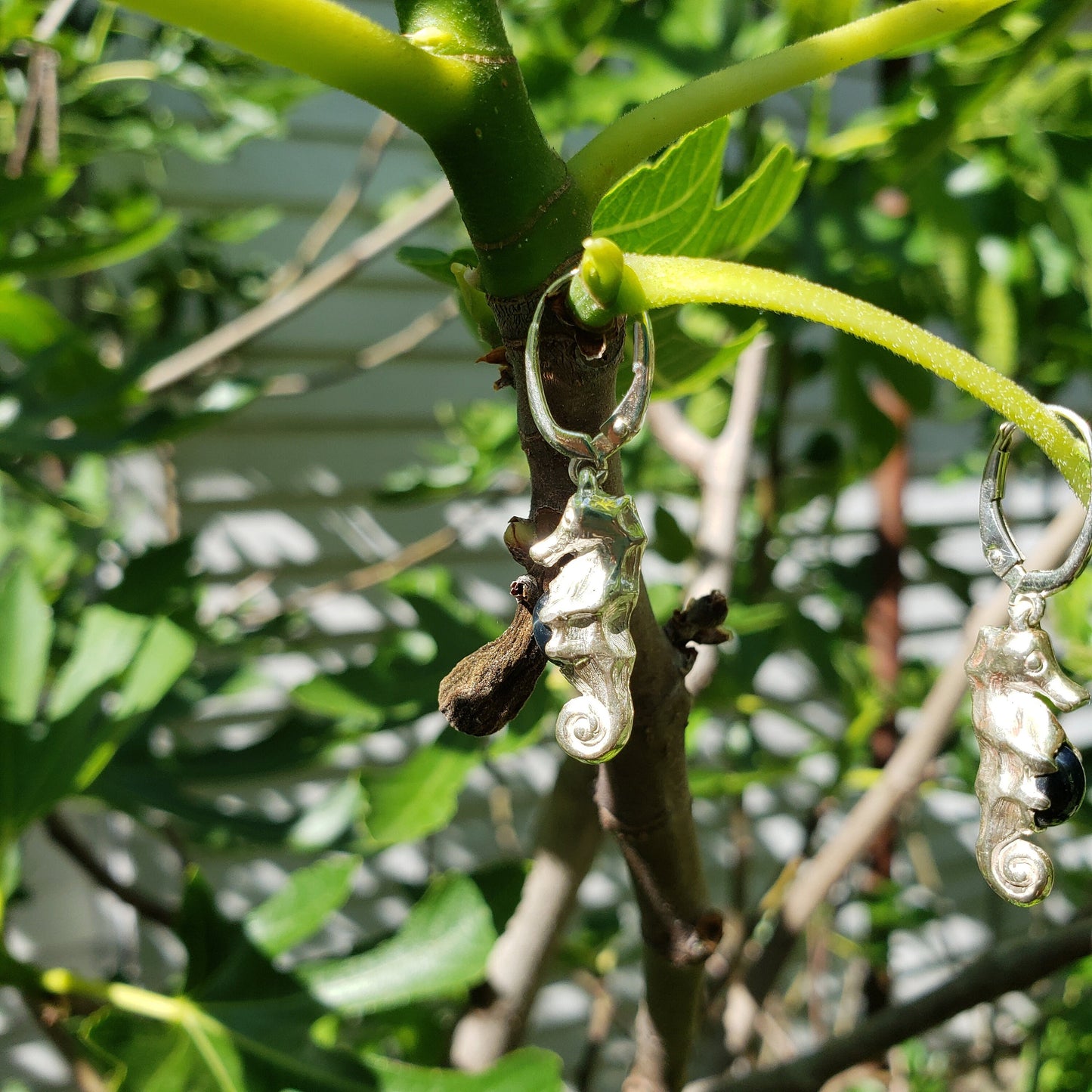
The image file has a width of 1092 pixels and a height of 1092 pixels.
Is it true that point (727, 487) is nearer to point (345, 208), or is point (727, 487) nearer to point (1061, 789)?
point (1061, 789)

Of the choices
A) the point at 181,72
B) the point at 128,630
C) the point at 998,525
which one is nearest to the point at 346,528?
the point at 181,72

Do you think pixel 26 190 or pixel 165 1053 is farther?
pixel 26 190

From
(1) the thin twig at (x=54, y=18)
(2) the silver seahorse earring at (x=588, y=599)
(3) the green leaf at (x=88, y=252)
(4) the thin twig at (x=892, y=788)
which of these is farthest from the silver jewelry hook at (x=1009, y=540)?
(1) the thin twig at (x=54, y=18)

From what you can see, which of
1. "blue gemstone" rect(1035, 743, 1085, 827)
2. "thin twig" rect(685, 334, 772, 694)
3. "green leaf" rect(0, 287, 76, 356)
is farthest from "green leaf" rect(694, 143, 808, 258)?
"green leaf" rect(0, 287, 76, 356)

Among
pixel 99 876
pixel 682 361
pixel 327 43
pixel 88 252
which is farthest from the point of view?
pixel 99 876

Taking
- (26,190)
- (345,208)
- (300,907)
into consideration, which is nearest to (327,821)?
(300,907)

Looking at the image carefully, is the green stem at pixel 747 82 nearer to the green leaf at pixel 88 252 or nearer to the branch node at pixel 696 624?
the branch node at pixel 696 624

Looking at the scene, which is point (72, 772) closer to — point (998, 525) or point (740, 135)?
point (998, 525)

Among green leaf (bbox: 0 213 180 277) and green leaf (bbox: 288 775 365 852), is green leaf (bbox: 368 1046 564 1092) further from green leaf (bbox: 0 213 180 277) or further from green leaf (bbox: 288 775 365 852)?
green leaf (bbox: 0 213 180 277)
